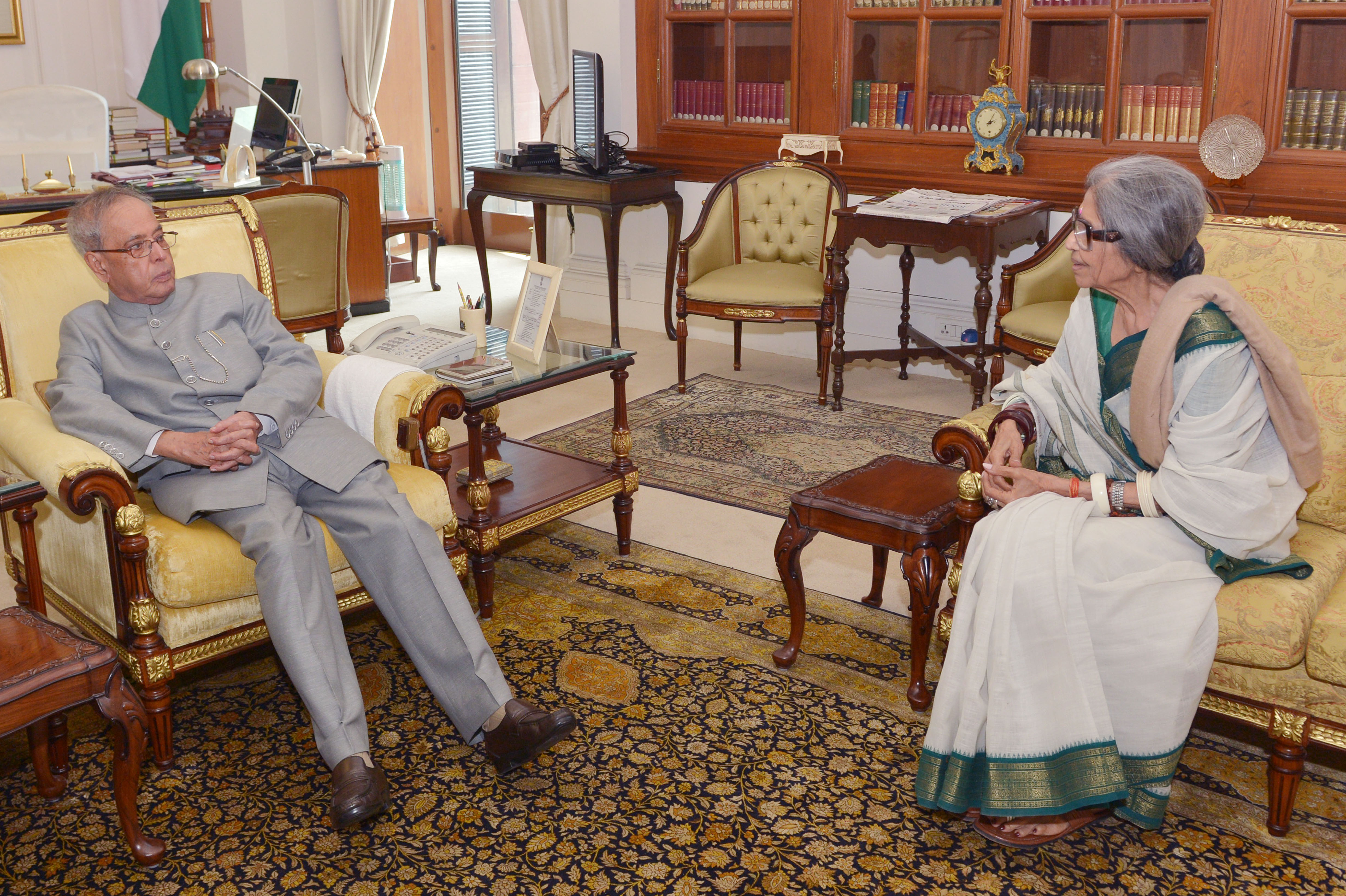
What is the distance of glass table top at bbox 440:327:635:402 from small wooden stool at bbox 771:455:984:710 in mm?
871

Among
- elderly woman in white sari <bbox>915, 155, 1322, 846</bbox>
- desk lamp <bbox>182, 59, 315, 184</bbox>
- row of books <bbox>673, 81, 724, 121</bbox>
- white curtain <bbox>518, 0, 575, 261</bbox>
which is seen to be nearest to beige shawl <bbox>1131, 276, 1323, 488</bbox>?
elderly woman in white sari <bbox>915, 155, 1322, 846</bbox>

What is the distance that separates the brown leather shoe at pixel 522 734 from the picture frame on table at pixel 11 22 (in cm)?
711

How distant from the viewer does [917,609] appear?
2.77m

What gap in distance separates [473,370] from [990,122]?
2.94m

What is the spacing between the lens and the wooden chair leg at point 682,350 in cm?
535

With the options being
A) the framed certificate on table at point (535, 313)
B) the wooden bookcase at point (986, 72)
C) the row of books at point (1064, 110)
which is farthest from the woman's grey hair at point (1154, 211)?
the row of books at point (1064, 110)

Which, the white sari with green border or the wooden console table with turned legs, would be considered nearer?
the white sari with green border

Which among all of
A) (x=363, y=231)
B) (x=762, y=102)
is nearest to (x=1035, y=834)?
(x=762, y=102)

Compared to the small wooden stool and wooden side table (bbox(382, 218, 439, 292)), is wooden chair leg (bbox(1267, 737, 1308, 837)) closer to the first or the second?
the small wooden stool

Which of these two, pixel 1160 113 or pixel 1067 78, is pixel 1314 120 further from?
pixel 1067 78

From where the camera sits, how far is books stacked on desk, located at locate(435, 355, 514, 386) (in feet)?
10.8

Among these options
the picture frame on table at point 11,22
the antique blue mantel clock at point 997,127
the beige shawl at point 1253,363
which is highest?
the picture frame on table at point 11,22

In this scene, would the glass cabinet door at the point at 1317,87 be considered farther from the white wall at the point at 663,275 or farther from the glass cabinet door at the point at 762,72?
the glass cabinet door at the point at 762,72

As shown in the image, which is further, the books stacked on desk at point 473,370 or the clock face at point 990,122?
the clock face at point 990,122
